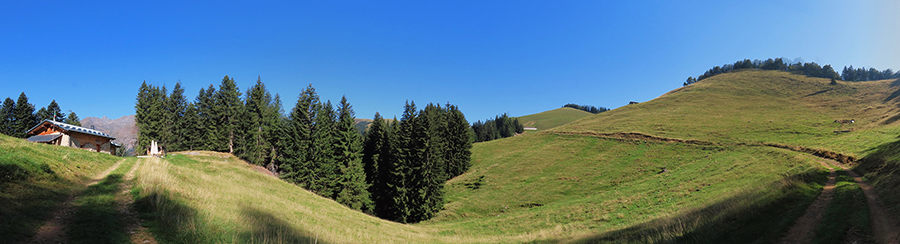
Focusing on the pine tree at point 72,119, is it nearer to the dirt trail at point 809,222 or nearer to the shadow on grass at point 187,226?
the shadow on grass at point 187,226

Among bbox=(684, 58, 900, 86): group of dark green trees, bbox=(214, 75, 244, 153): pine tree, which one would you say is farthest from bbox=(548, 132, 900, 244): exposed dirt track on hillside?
bbox=(684, 58, 900, 86): group of dark green trees

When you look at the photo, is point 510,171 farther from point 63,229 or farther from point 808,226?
point 63,229

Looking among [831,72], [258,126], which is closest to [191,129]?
[258,126]

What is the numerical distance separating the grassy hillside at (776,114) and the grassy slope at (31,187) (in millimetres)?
42546

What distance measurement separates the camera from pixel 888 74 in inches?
3890

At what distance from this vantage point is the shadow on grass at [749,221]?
11289mm

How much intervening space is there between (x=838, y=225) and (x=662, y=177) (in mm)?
29484

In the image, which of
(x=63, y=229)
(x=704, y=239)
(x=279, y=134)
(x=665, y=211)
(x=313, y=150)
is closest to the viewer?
(x=63, y=229)

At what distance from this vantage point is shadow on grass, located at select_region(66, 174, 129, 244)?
6.56 meters

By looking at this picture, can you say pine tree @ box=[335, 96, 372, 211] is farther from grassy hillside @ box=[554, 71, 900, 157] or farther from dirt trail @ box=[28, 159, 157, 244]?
grassy hillside @ box=[554, 71, 900, 157]

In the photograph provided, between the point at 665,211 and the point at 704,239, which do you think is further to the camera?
the point at 665,211

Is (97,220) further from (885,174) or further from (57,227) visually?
(885,174)

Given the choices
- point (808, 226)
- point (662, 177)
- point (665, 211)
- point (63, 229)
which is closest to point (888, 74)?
point (662, 177)

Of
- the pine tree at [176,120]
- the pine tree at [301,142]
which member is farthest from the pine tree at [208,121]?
the pine tree at [301,142]
